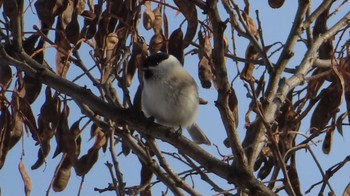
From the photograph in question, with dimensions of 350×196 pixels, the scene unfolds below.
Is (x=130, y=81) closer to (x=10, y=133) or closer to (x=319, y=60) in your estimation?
(x=10, y=133)

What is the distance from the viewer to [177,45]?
2.42m

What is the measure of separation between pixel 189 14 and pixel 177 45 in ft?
1.05

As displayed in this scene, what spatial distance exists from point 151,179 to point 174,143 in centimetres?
34

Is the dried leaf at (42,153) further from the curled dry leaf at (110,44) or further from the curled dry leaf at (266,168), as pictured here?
the curled dry leaf at (266,168)

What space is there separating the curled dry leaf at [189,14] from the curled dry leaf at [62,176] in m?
0.67

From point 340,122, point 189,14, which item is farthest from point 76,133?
point 340,122

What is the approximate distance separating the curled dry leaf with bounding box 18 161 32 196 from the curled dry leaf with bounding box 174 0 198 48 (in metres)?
0.70

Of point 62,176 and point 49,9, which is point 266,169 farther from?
point 49,9

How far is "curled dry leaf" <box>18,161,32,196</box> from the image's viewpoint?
2.43m

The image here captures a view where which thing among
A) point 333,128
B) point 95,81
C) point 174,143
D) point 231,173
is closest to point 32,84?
point 95,81

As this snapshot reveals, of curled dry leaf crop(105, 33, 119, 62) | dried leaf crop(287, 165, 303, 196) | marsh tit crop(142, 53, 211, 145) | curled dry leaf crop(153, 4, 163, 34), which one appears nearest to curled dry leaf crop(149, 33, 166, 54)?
→ curled dry leaf crop(153, 4, 163, 34)

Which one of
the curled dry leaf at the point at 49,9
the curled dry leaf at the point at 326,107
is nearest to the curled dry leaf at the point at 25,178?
the curled dry leaf at the point at 49,9

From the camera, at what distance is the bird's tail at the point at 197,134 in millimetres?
3805

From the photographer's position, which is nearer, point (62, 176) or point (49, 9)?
point (49, 9)
